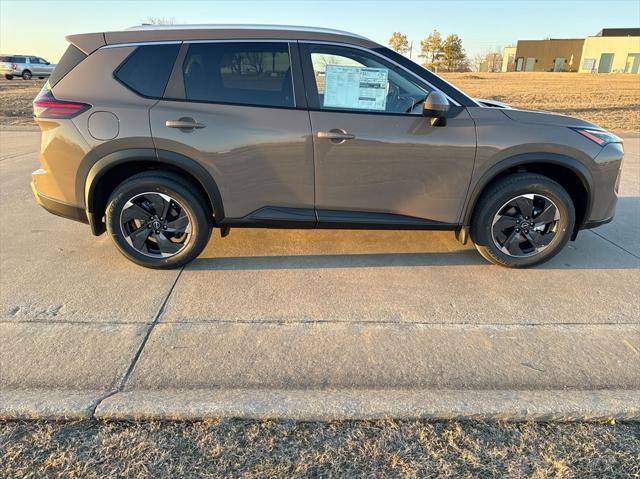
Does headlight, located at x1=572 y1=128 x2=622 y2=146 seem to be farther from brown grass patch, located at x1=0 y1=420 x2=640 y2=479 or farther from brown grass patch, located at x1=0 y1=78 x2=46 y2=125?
brown grass patch, located at x1=0 y1=78 x2=46 y2=125

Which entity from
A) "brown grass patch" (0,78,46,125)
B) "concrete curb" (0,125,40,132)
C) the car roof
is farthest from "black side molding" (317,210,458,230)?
"brown grass patch" (0,78,46,125)

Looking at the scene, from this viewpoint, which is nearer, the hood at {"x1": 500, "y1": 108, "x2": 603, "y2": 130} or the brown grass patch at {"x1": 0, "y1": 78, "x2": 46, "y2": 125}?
the hood at {"x1": 500, "y1": 108, "x2": 603, "y2": 130}

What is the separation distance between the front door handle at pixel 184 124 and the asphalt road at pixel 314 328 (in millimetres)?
1186

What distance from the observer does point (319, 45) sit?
3488 millimetres

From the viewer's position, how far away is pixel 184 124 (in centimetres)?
338

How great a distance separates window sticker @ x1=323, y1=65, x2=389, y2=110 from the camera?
3475mm

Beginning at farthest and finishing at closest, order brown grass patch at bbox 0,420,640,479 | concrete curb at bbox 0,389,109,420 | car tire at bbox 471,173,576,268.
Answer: car tire at bbox 471,173,576,268 → concrete curb at bbox 0,389,109,420 → brown grass patch at bbox 0,420,640,479

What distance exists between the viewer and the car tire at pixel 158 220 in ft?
11.7

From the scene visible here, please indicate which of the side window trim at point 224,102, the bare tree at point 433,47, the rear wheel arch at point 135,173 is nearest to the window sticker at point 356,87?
the side window trim at point 224,102

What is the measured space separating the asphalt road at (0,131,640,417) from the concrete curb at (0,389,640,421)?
0.03 feet

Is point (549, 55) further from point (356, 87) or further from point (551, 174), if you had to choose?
point (356, 87)

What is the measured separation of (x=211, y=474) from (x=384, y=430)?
803mm

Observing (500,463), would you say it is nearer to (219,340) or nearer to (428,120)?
(219,340)

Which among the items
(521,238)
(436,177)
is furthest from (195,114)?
(521,238)
